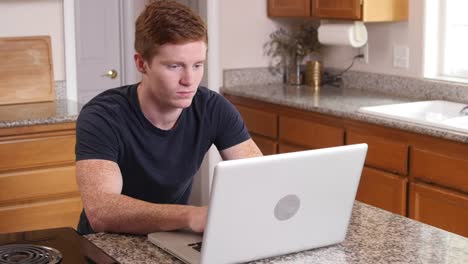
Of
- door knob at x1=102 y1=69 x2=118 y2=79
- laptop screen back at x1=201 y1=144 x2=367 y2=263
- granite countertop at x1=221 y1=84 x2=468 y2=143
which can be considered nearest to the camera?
laptop screen back at x1=201 y1=144 x2=367 y2=263

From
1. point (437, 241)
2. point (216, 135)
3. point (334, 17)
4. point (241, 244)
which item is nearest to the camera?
point (241, 244)

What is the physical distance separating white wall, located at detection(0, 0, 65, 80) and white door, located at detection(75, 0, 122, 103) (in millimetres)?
1082

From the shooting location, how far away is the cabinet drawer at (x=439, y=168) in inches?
122

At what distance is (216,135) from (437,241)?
0.74m

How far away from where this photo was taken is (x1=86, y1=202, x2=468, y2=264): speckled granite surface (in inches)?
65.9

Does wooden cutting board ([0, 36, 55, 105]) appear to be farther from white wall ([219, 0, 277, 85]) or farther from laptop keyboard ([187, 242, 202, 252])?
laptop keyboard ([187, 242, 202, 252])

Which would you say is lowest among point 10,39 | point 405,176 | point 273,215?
point 405,176

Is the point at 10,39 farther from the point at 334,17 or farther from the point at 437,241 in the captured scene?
the point at 437,241

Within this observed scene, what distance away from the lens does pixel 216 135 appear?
7.41 ft

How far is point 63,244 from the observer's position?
173cm

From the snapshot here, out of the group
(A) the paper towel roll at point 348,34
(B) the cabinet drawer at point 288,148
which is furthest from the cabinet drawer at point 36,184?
(A) the paper towel roll at point 348,34

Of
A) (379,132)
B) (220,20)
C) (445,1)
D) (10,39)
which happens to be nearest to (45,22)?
(10,39)

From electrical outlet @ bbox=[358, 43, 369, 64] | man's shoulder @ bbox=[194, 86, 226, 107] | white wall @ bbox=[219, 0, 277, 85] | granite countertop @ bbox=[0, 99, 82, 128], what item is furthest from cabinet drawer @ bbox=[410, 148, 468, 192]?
white wall @ bbox=[219, 0, 277, 85]

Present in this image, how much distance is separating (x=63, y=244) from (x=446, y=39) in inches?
110
